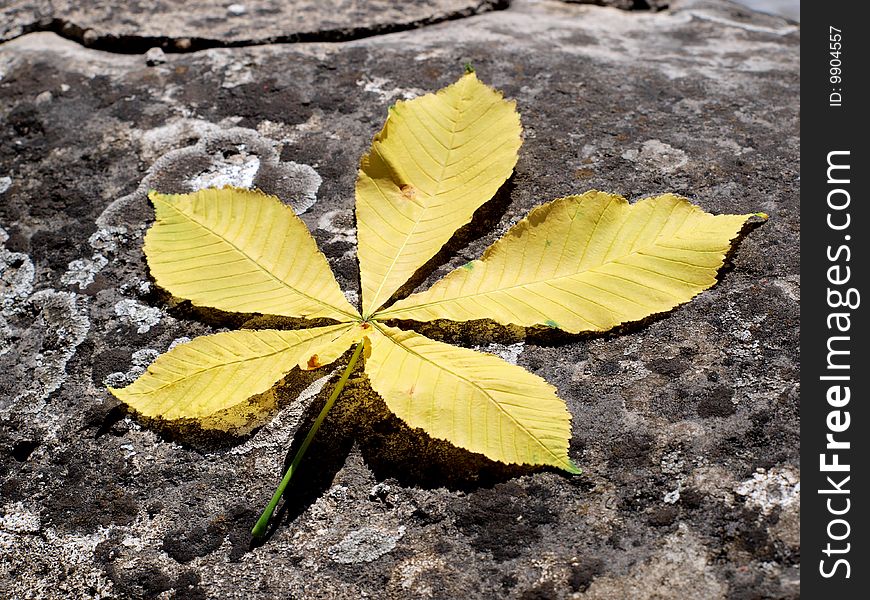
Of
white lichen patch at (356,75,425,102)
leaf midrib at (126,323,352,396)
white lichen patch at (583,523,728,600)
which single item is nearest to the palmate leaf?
leaf midrib at (126,323,352,396)

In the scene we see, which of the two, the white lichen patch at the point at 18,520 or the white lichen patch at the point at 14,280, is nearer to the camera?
the white lichen patch at the point at 18,520

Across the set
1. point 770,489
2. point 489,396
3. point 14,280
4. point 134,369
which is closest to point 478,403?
point 489,396

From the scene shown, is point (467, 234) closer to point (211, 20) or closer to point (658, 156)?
point (658, 156)

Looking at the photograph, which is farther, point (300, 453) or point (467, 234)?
point (467, 234)

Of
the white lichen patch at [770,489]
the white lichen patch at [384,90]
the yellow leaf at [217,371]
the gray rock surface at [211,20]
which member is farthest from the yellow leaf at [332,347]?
the gray rock surface at [211,20]

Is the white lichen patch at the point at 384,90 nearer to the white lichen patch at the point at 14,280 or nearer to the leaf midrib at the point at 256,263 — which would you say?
the leaf midrib at the point at 256,263

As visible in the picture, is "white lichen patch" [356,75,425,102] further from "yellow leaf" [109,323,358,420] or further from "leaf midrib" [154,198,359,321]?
"yellow leaf" [109,323,358,420]

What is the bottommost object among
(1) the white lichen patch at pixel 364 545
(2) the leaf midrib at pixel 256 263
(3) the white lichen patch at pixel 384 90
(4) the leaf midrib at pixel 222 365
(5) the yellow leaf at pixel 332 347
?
(1) the white lichen patch at pixel 364 545
